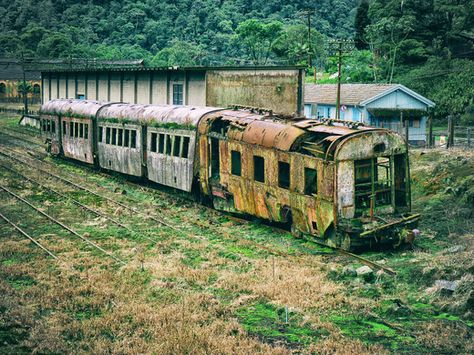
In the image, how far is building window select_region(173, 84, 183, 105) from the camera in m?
33.2

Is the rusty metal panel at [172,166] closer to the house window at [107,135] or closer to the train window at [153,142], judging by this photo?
the train window at [153,142]

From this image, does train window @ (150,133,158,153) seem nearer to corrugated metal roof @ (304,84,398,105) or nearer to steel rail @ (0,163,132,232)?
steel rail @ (0,163,132,232)

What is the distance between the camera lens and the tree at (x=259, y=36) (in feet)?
258

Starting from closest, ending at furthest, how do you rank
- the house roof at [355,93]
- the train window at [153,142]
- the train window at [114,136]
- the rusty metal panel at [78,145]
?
1. the train window at [153,142]
2. the train window at [114,136]
3. the rusty metal panel at [78,145]
4. the house roof at [355,93]

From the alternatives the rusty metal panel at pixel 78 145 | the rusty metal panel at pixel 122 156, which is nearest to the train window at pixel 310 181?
the rusty metal panel at pixel 122 156

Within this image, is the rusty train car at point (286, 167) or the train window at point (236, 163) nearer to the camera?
the rusty train car at point (286, 167)

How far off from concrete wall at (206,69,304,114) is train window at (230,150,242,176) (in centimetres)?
858

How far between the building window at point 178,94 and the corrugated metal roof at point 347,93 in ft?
44.8

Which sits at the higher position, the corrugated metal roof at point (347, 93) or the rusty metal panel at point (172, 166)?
the corrugated metal roof at point (347, 93)

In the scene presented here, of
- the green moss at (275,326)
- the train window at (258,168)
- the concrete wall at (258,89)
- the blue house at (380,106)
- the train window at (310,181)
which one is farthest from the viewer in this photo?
the blue house at (380,106)

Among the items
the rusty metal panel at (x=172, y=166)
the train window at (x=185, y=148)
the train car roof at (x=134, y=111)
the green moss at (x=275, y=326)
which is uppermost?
the train car roof at (x=134, y=111)

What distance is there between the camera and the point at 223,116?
19.3 metres

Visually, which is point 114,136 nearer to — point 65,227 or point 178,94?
point 178,94

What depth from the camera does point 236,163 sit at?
59.0ft
